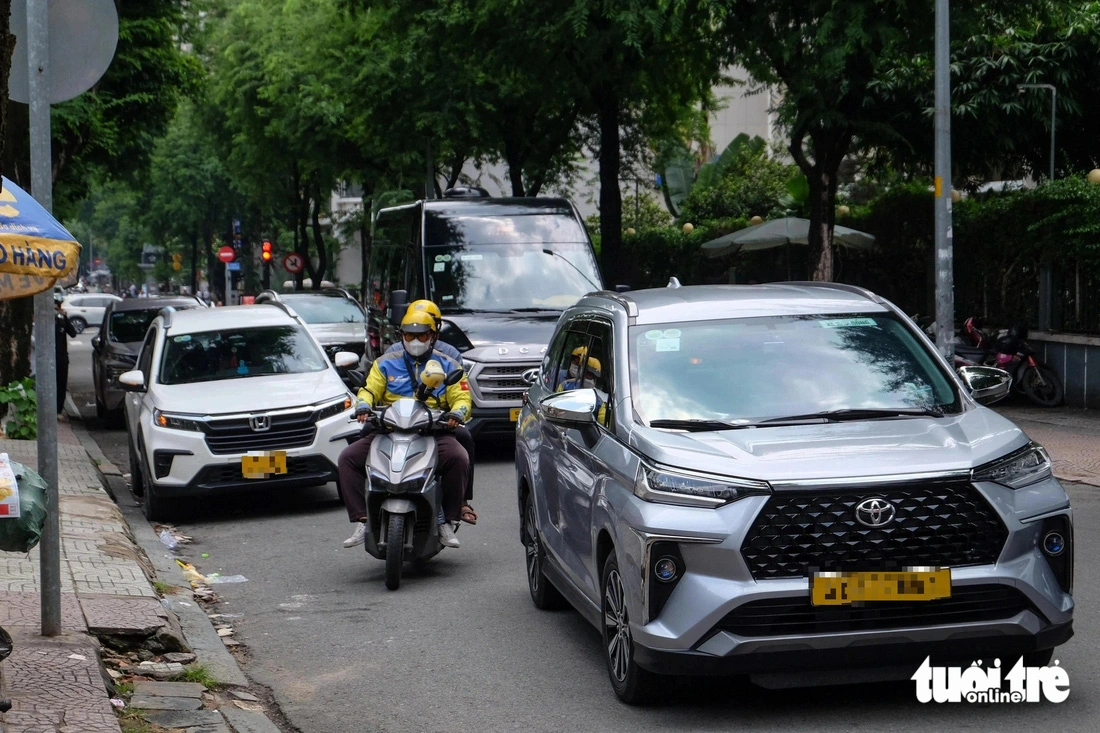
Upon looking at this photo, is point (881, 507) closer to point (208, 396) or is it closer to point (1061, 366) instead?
point (208, 396)

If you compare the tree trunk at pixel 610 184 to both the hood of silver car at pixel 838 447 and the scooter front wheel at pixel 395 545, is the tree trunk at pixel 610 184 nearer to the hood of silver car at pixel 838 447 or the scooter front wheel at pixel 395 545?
the scooter front wheel at pixel 395 545

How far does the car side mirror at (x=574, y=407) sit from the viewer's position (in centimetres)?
643

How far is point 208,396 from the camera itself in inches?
484

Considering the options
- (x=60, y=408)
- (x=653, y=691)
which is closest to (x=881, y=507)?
(x=653, y=691)

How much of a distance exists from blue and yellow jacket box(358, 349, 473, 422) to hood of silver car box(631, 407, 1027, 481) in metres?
3.37

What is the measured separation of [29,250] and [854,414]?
3419 mm

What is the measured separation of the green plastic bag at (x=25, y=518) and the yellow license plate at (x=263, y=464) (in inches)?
238

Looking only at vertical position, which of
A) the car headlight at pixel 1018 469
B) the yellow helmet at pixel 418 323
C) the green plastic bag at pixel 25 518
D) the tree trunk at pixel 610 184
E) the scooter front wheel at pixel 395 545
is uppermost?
→ the tree trunk at pixel 610 184

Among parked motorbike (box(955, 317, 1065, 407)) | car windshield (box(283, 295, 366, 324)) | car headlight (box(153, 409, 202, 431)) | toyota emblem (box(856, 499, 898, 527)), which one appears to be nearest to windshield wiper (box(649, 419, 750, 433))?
toyota emblem (box(856, 499, 898, 527))

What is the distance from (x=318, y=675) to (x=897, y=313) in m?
3.27

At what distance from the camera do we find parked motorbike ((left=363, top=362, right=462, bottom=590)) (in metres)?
8.80

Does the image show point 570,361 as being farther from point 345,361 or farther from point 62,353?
point 62,353

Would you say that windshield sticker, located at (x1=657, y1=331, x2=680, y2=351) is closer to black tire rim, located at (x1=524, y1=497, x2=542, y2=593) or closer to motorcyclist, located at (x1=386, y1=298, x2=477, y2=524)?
black tire rim, located at (x1=524, y1=497, x2=542, y2=593)

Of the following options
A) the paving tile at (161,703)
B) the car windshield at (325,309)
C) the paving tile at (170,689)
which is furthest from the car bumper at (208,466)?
the car windshield at (325,309)
